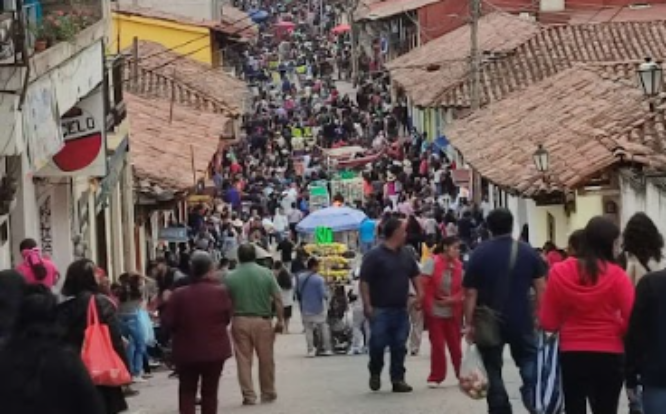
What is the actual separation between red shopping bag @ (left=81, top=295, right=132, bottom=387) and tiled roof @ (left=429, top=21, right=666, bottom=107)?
32223mm

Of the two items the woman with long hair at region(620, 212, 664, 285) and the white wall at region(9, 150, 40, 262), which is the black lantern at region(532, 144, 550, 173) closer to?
the white wall at region(9, 150, 40, 262)

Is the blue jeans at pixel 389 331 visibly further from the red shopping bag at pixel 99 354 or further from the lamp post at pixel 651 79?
the lamp post at pixel 651 79

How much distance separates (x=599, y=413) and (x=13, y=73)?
8698 mm

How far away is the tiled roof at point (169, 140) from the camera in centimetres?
3481

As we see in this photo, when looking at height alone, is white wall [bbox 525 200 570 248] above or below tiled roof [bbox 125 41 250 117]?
below

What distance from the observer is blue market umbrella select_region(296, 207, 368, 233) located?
134 feet

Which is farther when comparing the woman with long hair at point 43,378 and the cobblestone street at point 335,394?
the cobblestone street at point 335,394

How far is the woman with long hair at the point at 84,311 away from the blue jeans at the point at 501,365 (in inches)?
98.6

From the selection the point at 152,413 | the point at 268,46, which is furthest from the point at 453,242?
the point at 268,46


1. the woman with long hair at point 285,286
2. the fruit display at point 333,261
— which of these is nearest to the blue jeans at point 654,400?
the fruit display at point 333,261

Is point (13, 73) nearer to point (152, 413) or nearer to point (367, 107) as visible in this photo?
point (152, 413)

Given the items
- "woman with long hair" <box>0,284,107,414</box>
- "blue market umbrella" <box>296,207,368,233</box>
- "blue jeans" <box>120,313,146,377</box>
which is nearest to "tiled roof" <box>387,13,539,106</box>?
"blue market umbrella" <box>296,207,368,233</box>

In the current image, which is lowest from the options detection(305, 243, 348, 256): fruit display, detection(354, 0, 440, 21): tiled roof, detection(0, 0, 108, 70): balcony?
→ detection(305, 243, 348, 256): fruit display

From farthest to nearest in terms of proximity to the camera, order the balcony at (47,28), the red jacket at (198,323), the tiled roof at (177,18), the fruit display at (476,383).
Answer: the tiled roof at (177,18) < the balcony at (47,28) < the red jacket at (198,323) < the fruit display at (476,383)
